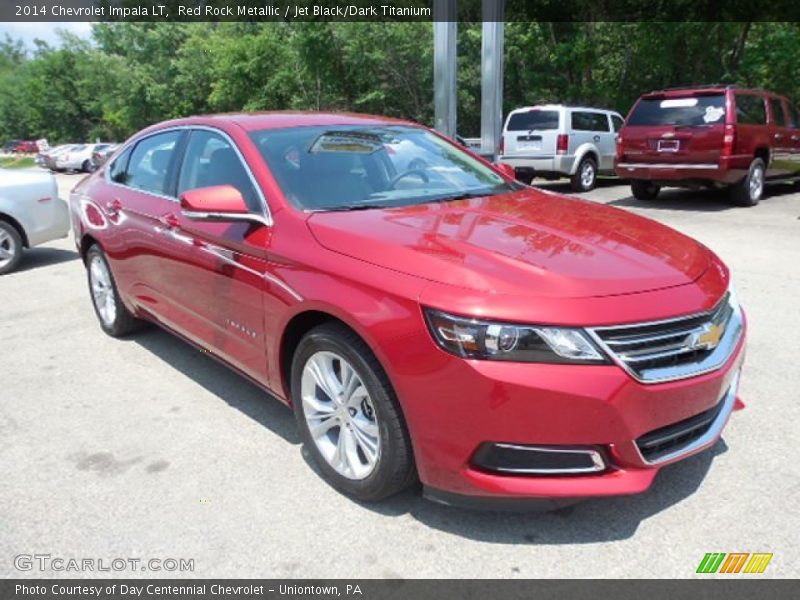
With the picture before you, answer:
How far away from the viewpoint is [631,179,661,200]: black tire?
12595 millimetres

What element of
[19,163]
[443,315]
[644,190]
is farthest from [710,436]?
[19,163]

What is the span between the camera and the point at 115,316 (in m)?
5.17

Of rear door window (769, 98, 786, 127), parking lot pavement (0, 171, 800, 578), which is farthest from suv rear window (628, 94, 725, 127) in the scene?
parking lot pavement (0, 171, 800, 578)

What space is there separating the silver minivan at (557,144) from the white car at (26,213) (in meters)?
9.71

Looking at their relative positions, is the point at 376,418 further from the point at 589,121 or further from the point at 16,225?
the point at 589,121

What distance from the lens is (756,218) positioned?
10234 millimetres

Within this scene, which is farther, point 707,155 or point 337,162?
point 707,155

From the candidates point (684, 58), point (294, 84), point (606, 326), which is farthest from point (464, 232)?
point (294, 84)

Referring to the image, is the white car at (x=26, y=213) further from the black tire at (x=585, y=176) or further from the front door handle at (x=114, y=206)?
the black tire at (x=585, y=176)

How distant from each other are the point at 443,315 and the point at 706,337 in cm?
100

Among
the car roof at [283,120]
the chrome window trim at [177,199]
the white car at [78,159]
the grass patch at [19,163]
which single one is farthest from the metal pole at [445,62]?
the grass patch at [19,163]

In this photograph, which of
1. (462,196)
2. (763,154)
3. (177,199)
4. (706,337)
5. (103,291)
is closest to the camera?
(706,337)
